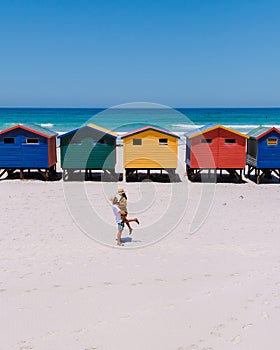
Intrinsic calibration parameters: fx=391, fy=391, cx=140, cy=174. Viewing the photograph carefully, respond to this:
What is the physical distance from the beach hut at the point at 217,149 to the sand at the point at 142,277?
4530 mm

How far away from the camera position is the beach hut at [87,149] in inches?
710

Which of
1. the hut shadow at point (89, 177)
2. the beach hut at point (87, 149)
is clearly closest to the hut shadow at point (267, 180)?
the hut shadow at point (89, 177)

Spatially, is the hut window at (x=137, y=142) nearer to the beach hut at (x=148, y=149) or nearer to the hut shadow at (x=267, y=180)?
the beach hut at (x=148, y=149)

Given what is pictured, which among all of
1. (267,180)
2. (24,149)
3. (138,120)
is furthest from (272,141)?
(138,120)

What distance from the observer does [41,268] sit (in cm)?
809

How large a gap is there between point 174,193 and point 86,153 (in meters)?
4.68

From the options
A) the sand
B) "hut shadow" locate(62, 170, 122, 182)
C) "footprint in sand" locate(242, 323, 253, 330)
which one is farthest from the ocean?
"footprint in sand" locate(242, 323, 253, 330)

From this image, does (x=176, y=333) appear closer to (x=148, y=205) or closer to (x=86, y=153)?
(x=148, y=205)

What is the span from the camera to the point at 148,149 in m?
18.5

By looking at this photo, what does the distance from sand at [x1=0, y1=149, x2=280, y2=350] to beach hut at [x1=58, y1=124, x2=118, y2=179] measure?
13.7 feet

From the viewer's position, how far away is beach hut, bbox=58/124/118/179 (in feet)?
59.2

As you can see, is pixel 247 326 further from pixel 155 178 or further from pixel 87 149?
pixel 155 178

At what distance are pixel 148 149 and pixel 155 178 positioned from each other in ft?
5.58

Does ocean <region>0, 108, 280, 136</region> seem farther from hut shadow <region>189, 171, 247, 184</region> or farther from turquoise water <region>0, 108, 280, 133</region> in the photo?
hut shadow <region>189, 171, 247, 184</region>
